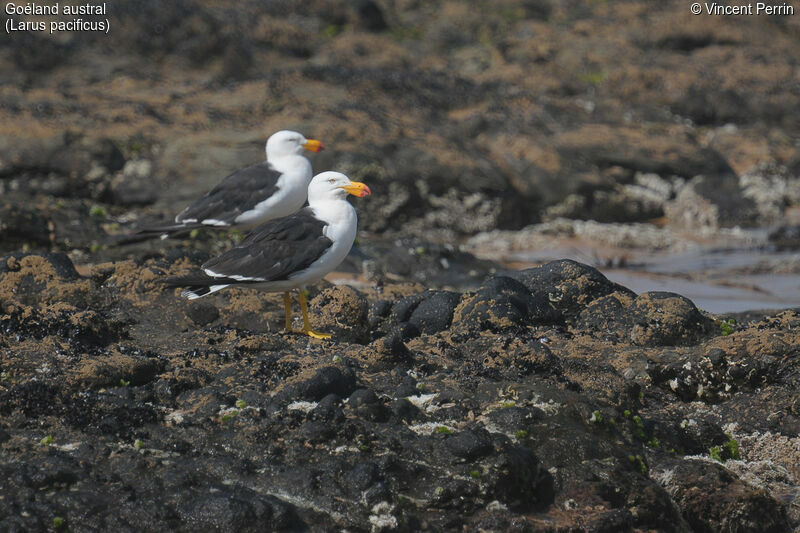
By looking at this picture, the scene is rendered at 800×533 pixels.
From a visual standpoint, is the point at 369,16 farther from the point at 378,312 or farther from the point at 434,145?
the point at 378,312

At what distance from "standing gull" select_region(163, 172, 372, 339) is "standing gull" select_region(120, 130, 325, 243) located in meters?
2.46

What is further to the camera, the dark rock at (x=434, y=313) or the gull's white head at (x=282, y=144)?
the gull's white head at (x=282, y=144)

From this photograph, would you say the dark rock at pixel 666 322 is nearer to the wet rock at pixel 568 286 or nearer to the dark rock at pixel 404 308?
the wet rock at pixel 568 286

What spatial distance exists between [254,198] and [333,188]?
2558 millimetres

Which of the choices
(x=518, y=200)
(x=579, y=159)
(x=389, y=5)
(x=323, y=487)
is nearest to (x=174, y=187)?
(x=518, y=200)

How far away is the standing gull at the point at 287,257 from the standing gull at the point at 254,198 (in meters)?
2.46

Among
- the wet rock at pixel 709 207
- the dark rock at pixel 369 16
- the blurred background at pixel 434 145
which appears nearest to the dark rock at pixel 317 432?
the blurred background at pixel 434 145

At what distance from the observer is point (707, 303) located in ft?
38.8

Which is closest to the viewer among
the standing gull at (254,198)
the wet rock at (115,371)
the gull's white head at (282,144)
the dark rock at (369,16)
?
the wet rock at (115,371)

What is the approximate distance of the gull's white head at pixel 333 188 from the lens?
316 inches

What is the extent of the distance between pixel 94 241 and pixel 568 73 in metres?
15.7

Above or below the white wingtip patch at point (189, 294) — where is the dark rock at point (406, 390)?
below

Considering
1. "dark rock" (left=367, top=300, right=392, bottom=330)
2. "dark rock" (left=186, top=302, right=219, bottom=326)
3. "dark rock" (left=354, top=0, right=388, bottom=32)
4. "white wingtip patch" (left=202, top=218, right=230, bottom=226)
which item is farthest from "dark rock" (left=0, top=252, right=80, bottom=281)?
"dark rock" (left=354, top=0, right=388, bottom=32)

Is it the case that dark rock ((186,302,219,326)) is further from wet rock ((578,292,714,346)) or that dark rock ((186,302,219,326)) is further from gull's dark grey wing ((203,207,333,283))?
wet rock ((578,292,714,346))
